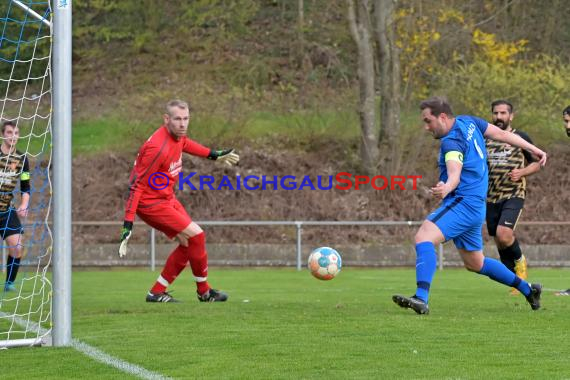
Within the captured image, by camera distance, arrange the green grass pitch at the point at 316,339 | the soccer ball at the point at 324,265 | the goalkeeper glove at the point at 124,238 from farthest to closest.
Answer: the soccer ball at the point at 324,265, the goalkeeper glove at the point at 124,238, the green grass pitch at the point at 316,339

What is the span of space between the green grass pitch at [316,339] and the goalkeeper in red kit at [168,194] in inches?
15.3

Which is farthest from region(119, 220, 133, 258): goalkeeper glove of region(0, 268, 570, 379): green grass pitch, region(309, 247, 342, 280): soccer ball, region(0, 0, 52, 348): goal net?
region(309, 247, 342, 280): soccer ball

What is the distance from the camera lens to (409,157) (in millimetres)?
25594

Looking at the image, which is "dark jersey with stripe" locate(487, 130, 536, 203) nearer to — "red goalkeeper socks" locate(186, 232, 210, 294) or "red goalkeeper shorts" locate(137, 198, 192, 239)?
"red goalkeeper socks" locate(186, 232, 210, 294)

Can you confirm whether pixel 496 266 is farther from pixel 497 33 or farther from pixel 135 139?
pixel 497 33

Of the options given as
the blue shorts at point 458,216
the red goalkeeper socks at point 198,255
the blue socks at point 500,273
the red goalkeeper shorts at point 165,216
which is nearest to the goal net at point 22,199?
the red goalkeeper shorts at point 165,216

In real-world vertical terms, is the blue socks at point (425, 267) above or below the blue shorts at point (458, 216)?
below

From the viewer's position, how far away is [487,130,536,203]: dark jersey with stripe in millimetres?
11836

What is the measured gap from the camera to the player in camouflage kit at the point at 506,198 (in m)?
11.7

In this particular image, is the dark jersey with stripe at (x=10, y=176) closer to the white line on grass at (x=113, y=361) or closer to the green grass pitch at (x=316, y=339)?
the green grass pitch at (x=316, y=339)

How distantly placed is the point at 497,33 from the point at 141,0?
34.6ft

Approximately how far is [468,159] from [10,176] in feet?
19.5

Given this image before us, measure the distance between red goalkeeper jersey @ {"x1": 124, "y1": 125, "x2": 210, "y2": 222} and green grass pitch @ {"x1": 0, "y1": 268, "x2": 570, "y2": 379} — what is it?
110 cm

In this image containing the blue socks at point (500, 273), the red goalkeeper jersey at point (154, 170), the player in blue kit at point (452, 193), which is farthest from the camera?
the red goalkeeper jersey at point (154, 170)
